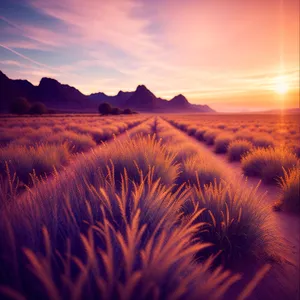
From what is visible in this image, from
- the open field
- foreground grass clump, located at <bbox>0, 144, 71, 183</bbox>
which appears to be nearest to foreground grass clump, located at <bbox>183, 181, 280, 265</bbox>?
the open field

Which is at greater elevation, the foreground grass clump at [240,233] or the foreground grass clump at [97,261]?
the foreground grass clump at [97,261]

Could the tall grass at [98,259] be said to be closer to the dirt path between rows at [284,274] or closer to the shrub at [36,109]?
the dirt path between rows at [284,274]

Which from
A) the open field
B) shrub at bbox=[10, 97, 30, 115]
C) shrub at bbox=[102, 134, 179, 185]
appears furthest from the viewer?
shrub at bbox=[10, 97, 30, 115]

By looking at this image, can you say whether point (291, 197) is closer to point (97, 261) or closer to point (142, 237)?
point (142, 237)

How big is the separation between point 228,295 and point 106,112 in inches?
3562

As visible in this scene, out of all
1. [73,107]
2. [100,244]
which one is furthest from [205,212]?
[73,107]

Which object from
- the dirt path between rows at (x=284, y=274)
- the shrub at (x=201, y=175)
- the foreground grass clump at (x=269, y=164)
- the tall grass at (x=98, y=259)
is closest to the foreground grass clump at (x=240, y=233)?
the dirt path between rows at (x=284, y=274)

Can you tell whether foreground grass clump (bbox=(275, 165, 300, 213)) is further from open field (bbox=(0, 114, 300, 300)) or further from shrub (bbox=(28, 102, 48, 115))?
shrub (bbox=(28, 102, 48, 115))

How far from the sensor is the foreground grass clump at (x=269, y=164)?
507cm

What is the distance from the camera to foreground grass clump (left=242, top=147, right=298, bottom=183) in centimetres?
507

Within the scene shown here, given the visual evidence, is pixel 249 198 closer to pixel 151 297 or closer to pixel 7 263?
pixel 151 297

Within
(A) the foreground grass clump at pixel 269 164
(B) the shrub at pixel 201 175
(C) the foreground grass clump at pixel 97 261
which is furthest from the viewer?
(A) the foreground grass clump at pixel 269 164

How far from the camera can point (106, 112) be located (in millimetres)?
88375

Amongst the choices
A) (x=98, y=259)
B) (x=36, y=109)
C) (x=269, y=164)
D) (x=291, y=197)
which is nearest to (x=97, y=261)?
(x=98, y=259)
